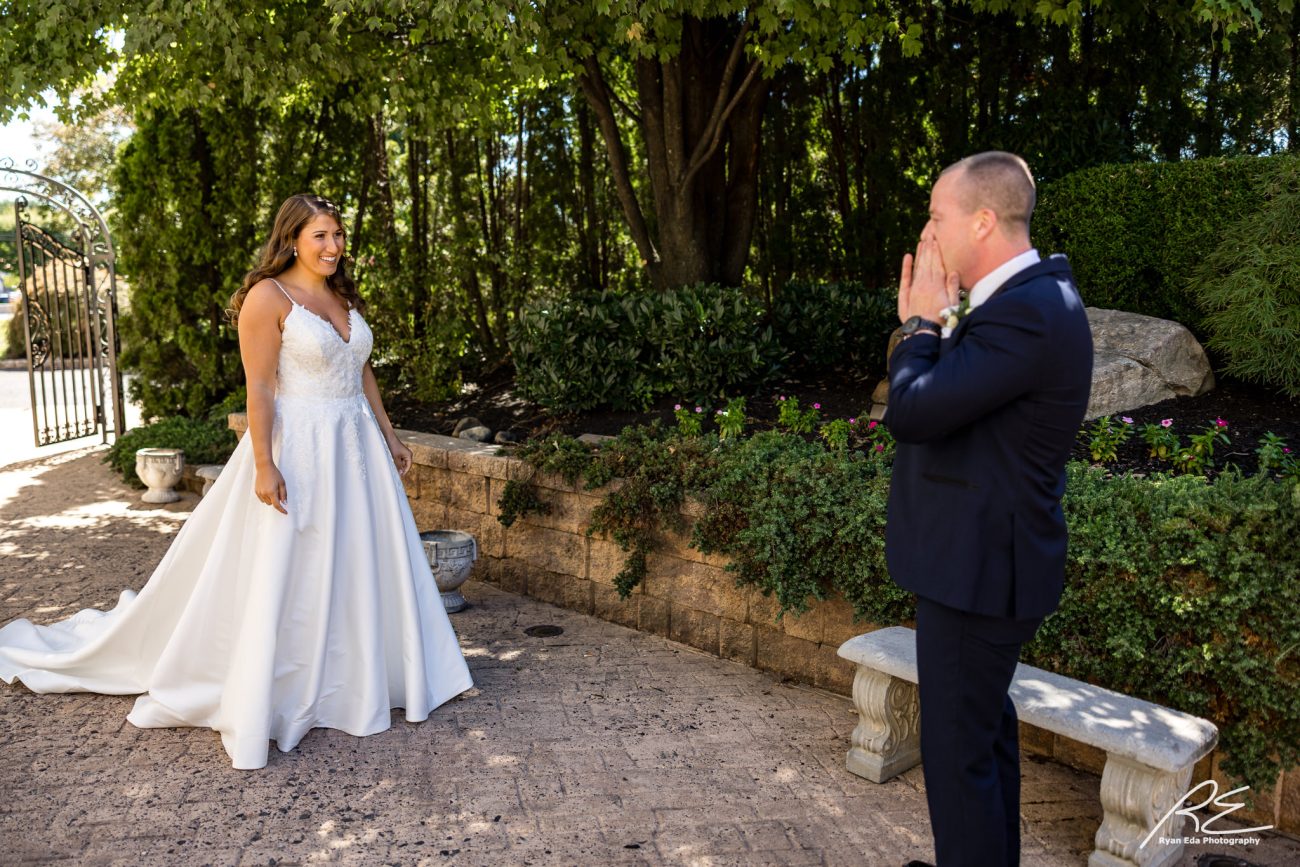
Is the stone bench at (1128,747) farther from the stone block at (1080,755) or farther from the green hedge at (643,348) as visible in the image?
the green hedge at (643,348)

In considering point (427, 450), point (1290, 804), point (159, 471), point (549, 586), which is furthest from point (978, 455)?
point (159, 471)

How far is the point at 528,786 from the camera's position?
3787 millimetres

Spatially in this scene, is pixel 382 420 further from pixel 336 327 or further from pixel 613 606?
pixel 613 606

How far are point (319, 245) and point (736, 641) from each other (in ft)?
8.69

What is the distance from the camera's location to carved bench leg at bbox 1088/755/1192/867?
3.13 metres

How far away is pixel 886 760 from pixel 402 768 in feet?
5.93

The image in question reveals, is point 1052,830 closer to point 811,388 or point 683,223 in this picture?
point 811,388

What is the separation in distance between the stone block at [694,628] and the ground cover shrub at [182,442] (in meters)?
5.60

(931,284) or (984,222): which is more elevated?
(984,222)

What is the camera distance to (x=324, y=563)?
415 cm

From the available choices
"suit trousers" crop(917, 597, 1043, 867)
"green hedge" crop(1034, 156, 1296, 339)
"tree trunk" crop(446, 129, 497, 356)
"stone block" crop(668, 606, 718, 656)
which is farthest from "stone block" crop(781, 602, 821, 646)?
"tree trunk" crop(446, 129, 497, 356)

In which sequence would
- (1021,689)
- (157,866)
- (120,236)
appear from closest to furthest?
(157,866) → (1021,689) → (120,236)

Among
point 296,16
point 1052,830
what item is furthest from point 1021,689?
point 296,16

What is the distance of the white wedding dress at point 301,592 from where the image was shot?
13.4 ft
